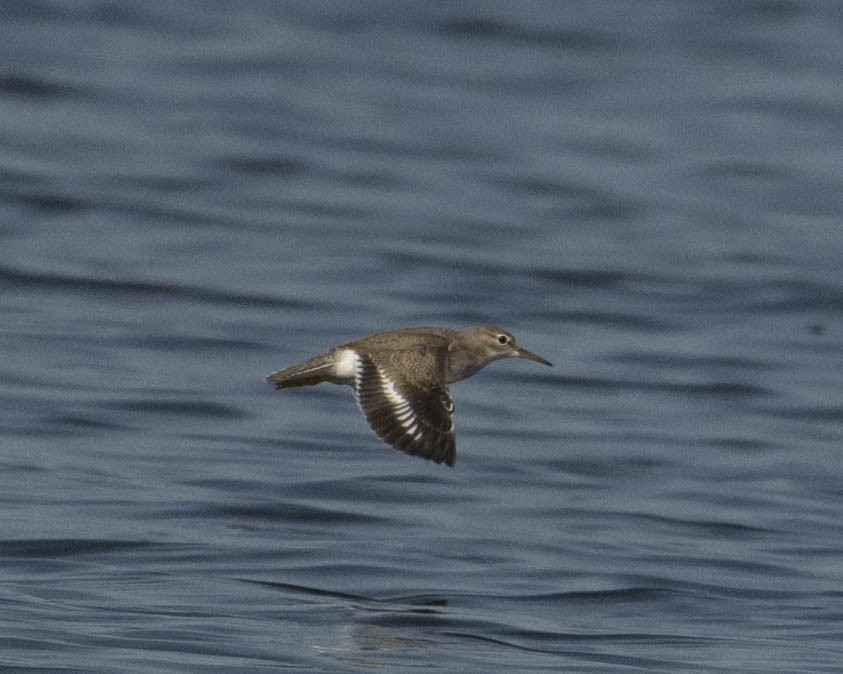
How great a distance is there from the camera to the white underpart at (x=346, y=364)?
11859 millimetres

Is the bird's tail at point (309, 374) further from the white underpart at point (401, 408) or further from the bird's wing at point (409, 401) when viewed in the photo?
the white underpart at point (401, 408)

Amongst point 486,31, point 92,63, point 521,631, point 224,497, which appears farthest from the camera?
point 486,31

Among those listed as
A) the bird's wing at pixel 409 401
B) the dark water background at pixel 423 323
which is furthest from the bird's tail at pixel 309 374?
the dark water background at pixel 423 323

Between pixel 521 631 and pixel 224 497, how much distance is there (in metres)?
3.79

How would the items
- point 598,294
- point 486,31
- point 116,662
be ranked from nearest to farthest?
1. point 116,662
2. point 598,294
3. point 486,31

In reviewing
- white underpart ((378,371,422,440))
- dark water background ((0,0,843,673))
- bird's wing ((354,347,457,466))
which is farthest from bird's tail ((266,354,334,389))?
dark water background ((0,0,843,673))

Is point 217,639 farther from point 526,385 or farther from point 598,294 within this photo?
point 598,294

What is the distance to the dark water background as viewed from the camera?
12.8 meters

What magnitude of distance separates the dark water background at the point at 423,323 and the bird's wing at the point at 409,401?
137cm

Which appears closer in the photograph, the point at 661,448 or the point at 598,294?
the point at 661,448

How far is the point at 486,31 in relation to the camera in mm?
37469

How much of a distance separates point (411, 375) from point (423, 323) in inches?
388

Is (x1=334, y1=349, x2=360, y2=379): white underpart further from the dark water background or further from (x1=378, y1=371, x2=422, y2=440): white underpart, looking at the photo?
the dark water background

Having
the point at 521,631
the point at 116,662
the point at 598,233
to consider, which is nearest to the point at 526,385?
the point at 598,233
